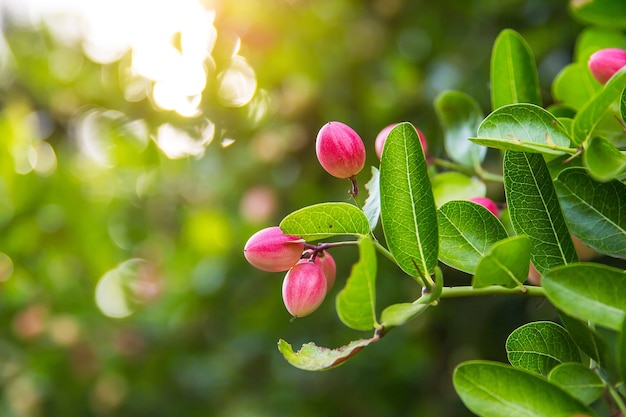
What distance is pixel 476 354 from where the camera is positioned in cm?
152

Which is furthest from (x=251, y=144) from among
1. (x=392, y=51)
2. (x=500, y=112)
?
(x=500, y=112)

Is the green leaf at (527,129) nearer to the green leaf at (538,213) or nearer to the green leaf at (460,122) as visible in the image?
the green leaf at (538,213)

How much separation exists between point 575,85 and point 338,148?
32 cm

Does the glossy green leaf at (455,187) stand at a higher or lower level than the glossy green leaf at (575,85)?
lower

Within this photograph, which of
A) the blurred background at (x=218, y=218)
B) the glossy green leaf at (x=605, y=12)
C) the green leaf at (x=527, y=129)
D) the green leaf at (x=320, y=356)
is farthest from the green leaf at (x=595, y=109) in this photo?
the blurred background at (x=218, y=218)

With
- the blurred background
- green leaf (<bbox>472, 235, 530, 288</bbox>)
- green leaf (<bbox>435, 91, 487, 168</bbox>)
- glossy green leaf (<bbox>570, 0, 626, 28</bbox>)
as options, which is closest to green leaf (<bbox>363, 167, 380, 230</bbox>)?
green leaf (<bbox>472, 235, 530, 288</bbox>)

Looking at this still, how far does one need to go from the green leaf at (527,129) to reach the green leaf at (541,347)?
0.13 metres

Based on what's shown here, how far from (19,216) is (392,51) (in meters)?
1.17

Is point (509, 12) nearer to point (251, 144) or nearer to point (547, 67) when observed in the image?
point (547, 67)

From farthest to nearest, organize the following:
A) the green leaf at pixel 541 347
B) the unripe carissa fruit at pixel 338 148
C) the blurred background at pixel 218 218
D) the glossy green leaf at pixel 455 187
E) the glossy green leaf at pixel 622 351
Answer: the blurred background at pixel 218 218 → the glossy green leaf at pixel 455 187 → the unripe carissa fruit at pixel 338 148 → the green leaf at pixel 541 347 → the glossy green leaf at pixel 622 351

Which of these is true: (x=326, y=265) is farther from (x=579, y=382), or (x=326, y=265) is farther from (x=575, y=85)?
(x=575, y=85)

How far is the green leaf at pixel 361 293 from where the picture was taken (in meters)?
0.44

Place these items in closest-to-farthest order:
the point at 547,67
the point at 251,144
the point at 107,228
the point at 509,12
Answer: the point at 547,67
the point at 509,12
the point at 251,144
the point at 107,228

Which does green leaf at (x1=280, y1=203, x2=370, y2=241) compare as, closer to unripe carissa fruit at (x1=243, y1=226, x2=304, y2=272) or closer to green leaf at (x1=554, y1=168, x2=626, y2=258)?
unripe carissa fruit at (x1=243, y1=226, x2=304, y2=272)
